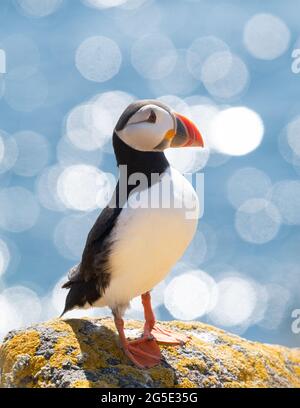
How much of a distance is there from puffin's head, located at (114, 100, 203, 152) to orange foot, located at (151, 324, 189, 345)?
1358 millimetres

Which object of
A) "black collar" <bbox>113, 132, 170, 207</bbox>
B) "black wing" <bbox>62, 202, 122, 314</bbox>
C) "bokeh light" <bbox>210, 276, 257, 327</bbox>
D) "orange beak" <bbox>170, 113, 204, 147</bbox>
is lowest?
"bokeh light" <bbox>210, 276, 257, 327</bbox>

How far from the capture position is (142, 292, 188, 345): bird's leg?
531 cm

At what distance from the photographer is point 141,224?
5.00 metres

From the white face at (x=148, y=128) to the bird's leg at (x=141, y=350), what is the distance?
49.2 inches

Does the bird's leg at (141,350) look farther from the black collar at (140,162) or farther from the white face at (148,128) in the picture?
the white face at (148,128)

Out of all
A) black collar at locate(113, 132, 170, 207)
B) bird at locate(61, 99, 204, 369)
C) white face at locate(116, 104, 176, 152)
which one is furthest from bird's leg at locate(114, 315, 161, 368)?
white face at locate(116, 104, 176, 152)

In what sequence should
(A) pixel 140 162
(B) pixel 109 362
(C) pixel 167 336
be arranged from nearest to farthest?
(B) pixel 109 362
(A) pixel 140 162
(C) pixel 167 336

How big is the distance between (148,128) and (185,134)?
0.29 m

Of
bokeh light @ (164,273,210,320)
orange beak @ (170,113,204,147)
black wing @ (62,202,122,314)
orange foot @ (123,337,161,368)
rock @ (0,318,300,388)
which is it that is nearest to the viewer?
rock @ (0,318,300,388)

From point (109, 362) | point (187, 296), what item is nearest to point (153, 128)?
point (109, 362)

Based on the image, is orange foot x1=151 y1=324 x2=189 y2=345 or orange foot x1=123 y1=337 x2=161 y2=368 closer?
orange foot x1=123 y1=337 x2=161 y2=368

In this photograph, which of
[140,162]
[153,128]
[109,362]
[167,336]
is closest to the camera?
[109,362]

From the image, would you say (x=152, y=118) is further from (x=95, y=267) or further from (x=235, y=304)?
(x=235, y=304)

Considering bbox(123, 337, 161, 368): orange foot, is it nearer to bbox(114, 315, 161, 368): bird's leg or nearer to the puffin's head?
bbox(114, 315, 161, 368): bird's leg
